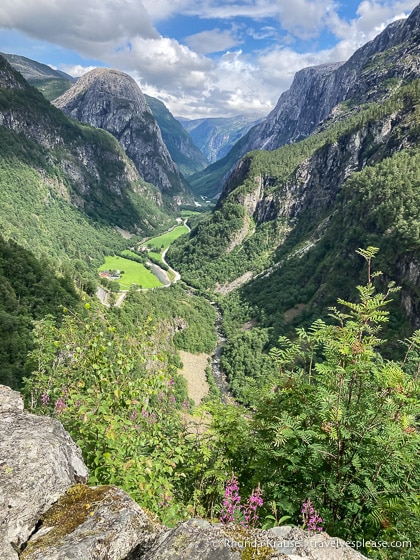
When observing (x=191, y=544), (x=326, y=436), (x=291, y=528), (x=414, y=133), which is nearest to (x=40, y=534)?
(x=191, y=544)

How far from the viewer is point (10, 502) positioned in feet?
20.3

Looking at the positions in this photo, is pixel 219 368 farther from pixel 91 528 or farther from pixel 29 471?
pixel 91 528

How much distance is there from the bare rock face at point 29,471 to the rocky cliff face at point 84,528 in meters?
0.02

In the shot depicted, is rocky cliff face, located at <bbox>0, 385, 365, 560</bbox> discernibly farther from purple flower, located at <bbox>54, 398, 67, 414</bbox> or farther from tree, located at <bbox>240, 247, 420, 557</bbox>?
purple flower, located at <bbox>54, 398, 67, 414</bbox>

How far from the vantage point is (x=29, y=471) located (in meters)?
6.74

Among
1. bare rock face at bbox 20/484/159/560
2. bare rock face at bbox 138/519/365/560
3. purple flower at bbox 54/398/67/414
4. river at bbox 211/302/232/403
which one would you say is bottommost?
river at bbox 211/302/232/403

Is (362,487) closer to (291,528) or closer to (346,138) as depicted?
(291,528)

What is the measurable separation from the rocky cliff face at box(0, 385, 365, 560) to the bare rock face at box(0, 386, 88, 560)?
0.05 feet

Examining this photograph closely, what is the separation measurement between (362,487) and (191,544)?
461cm

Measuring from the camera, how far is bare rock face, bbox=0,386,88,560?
6.08m

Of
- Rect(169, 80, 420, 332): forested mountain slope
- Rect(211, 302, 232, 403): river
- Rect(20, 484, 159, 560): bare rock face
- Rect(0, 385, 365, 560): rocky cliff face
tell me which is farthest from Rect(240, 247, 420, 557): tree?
Rect(169, 80, 420, 332): forested mountain slope

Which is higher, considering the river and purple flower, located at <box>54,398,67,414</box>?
purple flower, located at <box>54,398,67,414</box>

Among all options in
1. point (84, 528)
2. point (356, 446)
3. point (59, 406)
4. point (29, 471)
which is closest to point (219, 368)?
point (59, 406)

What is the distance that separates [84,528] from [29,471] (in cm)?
161
